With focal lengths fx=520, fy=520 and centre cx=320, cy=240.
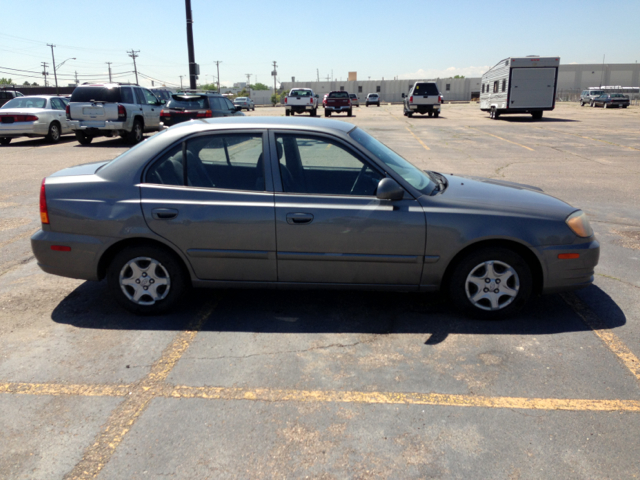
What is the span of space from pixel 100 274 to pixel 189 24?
19.0 m

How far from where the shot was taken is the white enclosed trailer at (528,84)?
2788cm

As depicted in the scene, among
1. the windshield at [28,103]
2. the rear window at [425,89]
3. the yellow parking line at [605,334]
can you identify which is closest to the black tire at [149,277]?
the yellow parking line at [605,334]

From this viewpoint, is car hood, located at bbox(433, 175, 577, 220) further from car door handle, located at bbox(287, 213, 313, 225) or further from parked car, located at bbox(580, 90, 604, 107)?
parked car, located at bbox(580, 90, 604, 107)

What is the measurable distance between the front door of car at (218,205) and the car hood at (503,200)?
142cm

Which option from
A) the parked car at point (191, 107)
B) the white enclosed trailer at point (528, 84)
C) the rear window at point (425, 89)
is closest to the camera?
the parked car at point (191, 107)

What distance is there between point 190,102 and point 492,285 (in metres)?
13.8

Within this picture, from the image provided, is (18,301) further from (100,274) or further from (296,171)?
(296,171)

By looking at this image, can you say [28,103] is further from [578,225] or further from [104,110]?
[578,225]

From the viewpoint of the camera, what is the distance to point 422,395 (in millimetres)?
3145

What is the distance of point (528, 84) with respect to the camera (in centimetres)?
2822

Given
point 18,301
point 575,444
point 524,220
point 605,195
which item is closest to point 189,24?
point 605,195

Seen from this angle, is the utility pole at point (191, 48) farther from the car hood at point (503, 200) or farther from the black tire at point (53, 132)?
the car hood at point (503, 200)

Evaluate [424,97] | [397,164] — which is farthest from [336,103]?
[397,164]


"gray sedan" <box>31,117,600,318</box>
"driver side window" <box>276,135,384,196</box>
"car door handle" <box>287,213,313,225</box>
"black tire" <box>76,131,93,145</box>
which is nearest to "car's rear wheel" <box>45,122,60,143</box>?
"black tire" <box>76,131,93,145</box>
